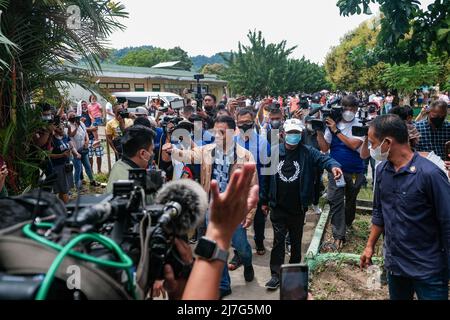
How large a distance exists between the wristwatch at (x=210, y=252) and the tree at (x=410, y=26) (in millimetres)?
4147

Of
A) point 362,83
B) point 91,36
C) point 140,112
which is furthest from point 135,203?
point 362,83

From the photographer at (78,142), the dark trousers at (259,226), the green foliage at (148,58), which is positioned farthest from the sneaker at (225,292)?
the green foliage at (148,58)

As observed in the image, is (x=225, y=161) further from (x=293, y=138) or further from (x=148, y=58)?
(x=148, y=58)

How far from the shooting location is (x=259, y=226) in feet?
16.7

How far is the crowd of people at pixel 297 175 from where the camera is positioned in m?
2.40

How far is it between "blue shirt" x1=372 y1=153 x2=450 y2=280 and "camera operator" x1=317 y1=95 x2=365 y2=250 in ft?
7.95

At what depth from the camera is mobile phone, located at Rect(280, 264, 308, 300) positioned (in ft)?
4.43

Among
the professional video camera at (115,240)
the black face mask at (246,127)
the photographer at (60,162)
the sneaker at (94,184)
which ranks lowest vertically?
the sneaker at (94,184)

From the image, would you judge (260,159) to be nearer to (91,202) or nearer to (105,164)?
(91,202)

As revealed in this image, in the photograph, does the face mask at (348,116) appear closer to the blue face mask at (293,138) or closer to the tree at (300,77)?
the blue face mask at (293,138)

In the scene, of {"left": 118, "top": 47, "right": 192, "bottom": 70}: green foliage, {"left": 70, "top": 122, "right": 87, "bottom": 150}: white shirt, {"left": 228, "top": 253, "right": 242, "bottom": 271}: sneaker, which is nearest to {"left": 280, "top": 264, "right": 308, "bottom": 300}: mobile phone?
{"left": 228, "top": 253, "right": 242, "bottom": 271}: sneaker

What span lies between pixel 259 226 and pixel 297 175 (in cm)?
125

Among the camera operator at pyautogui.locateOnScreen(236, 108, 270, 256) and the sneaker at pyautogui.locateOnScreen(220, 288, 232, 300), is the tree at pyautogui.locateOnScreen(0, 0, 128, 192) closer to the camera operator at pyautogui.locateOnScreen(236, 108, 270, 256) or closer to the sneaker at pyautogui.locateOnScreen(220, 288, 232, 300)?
the camera operator at pyautogui.locateOnScreen(236, 108, 270, 256)
